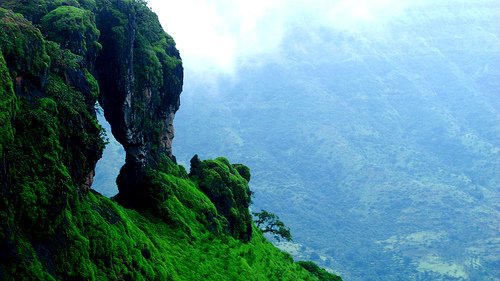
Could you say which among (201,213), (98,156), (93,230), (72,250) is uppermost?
(201,213)

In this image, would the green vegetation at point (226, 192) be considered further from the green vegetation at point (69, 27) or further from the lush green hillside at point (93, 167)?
the green vegetation at point (69, 27)

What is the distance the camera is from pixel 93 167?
2908 cm

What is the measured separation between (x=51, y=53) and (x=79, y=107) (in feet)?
8.67

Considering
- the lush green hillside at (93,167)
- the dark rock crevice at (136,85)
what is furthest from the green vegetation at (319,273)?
the dark rock crevice at (136,85)

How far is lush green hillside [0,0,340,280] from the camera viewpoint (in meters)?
22.4

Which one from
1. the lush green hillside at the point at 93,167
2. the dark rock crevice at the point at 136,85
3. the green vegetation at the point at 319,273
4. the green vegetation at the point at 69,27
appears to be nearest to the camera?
the lush green hillside at the point at 93,167

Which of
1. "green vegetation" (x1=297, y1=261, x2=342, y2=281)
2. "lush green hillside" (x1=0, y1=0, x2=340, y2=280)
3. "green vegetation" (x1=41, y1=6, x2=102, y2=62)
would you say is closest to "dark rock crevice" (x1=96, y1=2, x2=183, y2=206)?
"lush green hillside" (x1=0, y1=0, x2=340, y2=280)

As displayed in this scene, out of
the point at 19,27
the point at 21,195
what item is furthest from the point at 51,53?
the point at 21,195

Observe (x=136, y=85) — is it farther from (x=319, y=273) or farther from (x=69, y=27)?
(x=319, y=273)

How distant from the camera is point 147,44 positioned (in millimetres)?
41969

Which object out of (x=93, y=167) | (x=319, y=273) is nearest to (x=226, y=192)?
(x=319, y=273)

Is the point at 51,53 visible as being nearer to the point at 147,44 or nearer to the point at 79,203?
the point at 79,203

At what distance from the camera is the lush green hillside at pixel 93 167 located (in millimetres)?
22359

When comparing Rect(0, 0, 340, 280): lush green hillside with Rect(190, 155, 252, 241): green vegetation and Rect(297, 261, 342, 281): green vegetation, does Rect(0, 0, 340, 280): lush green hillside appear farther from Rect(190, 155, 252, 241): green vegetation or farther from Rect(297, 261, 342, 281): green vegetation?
Rect(297, 261, 342, 281): green vegetation
